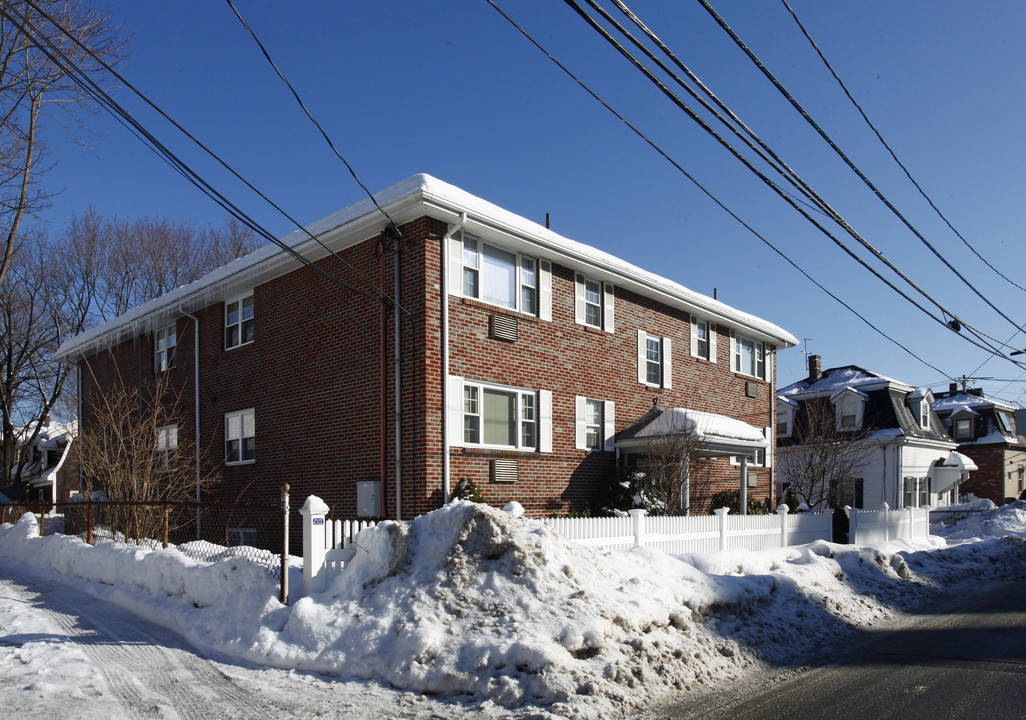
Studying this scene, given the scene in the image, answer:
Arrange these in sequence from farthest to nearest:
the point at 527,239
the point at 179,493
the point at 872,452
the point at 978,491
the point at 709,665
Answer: the point at 978,491 → the point at 872,452 → the point at 179,493 → the point at 527,239 → the point at 709,665

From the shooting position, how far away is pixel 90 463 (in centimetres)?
1614

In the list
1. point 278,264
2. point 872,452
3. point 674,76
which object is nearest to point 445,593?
point 674,76

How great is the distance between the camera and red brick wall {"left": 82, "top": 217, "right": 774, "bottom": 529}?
13617mm

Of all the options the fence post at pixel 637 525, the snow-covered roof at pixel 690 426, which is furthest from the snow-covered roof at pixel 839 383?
the fence post at pixel 637 525

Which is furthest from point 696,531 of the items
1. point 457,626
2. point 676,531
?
point 457,626

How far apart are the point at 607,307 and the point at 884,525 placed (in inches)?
361

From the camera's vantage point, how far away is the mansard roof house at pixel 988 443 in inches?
1644

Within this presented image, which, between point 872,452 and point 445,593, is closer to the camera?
point 445,593

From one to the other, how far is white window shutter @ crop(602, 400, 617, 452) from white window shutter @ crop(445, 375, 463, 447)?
436 centimetres

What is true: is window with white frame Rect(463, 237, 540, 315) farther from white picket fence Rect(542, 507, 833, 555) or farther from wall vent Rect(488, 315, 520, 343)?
white picket fence Rect(542, 507, 833, 555)

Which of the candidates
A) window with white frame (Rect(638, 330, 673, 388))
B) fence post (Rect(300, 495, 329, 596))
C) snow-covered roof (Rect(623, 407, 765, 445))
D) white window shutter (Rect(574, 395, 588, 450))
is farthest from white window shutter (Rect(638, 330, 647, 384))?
fence post (Rect(300, 495, 329, 596))

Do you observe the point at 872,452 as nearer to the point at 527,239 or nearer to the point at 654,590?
the point at 527,239

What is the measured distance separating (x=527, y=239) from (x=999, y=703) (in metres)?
10.8

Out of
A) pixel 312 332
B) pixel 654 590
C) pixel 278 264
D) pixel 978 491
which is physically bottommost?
pixel 978 491
